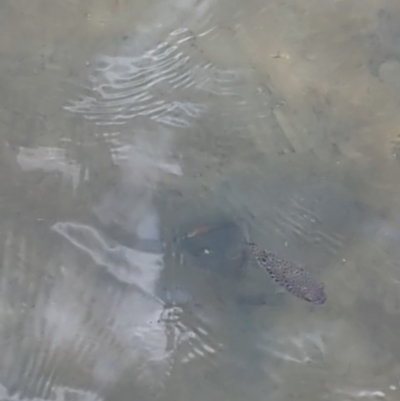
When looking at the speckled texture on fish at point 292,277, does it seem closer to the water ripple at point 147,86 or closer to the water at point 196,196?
the water at point 196,196

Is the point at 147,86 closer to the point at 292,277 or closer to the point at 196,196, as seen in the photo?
the point at 196,196

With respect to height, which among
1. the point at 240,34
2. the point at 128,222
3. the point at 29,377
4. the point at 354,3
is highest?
the point at 354,3

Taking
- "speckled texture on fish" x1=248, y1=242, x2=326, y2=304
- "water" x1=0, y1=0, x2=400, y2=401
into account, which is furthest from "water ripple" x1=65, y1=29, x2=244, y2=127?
"speckled texture on fish" x1=248, y1=242, x2=326, y2=304

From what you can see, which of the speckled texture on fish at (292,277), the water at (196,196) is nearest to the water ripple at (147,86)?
the water at (196,196)

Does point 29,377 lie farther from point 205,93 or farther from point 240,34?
point 240,34

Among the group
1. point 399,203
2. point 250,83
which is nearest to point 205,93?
point 250,83

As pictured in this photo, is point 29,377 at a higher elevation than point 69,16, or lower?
lower

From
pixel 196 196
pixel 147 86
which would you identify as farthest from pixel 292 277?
pixel 147 86
